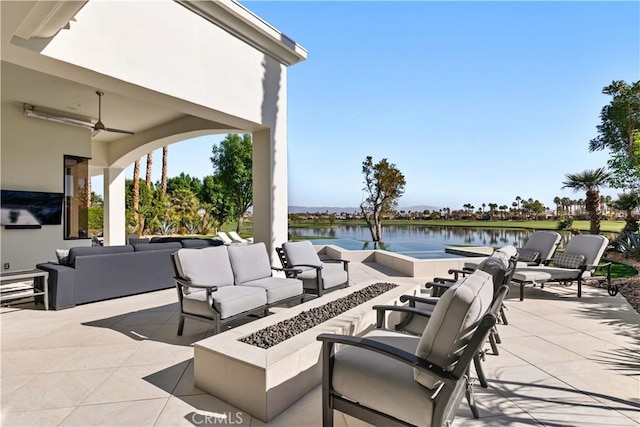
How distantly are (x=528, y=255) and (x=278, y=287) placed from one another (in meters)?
5.22

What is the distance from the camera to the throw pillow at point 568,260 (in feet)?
18.6

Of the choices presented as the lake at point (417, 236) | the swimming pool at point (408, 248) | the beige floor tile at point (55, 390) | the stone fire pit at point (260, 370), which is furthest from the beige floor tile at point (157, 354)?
the lake at point (417, 236)

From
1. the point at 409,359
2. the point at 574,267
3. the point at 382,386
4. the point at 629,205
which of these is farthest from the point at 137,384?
the point at 629,205

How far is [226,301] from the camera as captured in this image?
3.53 meters

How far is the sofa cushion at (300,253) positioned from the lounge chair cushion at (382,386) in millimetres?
→ 3211

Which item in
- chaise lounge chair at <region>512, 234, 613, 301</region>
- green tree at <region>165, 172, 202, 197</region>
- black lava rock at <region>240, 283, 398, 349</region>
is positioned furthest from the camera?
green tree at <region>165, 172, 202, 197</region>

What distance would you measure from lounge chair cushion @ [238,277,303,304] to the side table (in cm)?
311

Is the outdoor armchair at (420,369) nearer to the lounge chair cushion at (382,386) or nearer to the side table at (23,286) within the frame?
the lounge chair cushion at (382,386)

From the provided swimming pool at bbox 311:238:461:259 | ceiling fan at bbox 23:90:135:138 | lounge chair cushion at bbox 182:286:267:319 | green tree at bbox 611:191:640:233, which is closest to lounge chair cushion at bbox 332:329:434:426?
lounge chair cushion at bbox 182:286:267:319

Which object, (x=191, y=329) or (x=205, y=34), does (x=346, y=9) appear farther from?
(x=191, y=329)

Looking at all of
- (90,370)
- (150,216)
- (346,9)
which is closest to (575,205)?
(346,9)

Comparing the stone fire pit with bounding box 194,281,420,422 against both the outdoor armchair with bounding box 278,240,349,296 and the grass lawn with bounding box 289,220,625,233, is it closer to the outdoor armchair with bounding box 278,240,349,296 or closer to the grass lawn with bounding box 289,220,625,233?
the outdoor armchair with bounding box 278,240,349,296

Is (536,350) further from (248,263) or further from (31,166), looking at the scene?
(31,166)

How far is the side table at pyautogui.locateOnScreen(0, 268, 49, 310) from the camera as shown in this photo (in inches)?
189
